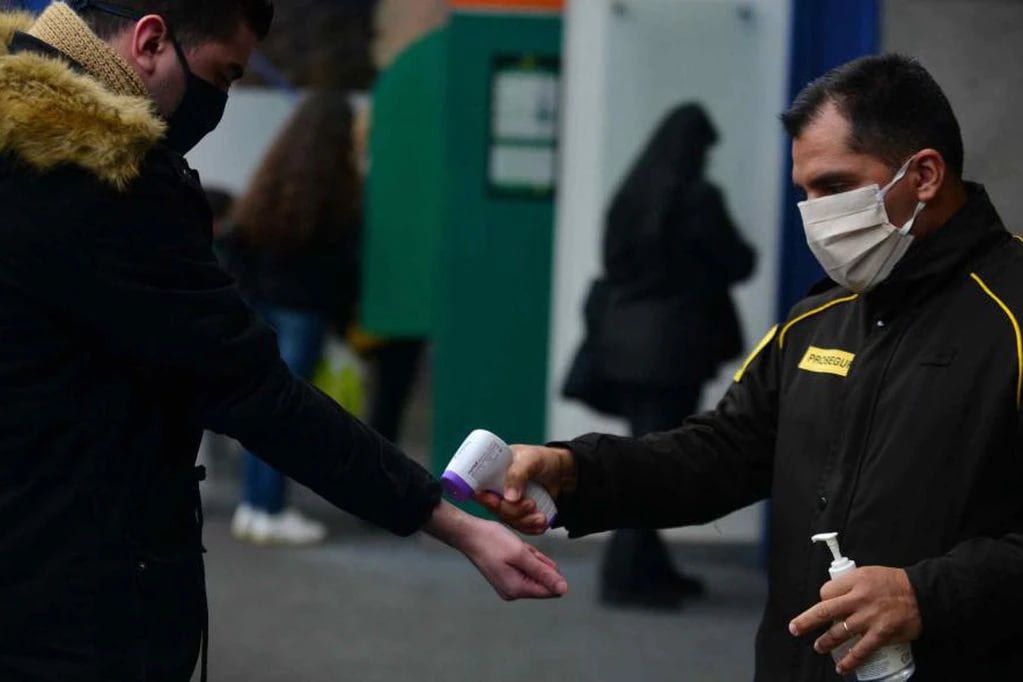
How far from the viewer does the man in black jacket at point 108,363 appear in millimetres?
2377

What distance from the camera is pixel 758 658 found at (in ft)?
9.40

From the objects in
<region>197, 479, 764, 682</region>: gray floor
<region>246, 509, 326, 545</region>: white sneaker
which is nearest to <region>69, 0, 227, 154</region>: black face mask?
<region>197, 479, 764, 682</region>: gray floor

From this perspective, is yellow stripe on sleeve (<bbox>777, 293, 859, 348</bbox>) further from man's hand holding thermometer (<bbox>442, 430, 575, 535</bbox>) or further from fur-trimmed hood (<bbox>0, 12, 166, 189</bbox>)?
fur-trimmed hood (<bbox>0, 12, 166, 189</bbox>)

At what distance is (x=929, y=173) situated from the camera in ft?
9.02

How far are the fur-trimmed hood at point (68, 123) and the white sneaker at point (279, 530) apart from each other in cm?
542

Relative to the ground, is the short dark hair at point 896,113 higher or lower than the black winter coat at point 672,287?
higher

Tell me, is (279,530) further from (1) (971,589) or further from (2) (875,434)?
(1) (971,589)

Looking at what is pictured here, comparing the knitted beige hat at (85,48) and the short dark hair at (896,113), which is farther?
the short dark hair at (896,113)

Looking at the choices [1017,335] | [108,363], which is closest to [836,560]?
[1017,335]

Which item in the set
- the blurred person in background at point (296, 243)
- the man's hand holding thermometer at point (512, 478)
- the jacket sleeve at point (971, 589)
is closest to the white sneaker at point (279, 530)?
the blurred person in background at point (296, 243)

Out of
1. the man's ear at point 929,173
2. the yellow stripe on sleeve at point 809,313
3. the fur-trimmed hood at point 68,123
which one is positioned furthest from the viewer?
the yellow stripe on sleeve at point 809,313

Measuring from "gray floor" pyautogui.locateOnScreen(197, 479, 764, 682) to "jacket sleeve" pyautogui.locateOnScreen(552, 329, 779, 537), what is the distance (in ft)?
8.86

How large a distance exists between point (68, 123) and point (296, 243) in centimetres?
512

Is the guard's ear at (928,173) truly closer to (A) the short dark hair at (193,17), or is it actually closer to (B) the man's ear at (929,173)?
(B) the man's ear at (929,173)
